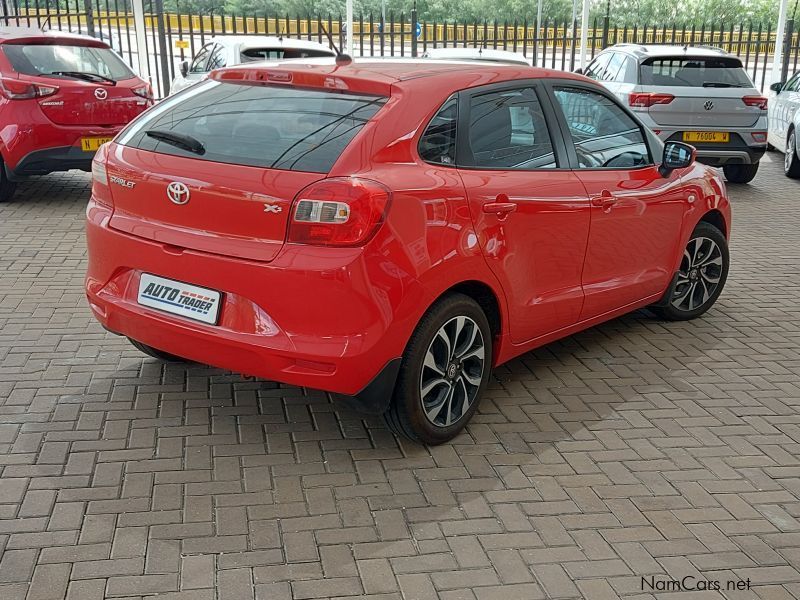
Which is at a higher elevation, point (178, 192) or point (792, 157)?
point (178, 192)

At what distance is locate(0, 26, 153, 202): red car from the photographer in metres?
9.05

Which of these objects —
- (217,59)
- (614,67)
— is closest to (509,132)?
(614,67)

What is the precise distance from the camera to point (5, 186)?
9461mm

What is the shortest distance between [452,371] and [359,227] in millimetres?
916

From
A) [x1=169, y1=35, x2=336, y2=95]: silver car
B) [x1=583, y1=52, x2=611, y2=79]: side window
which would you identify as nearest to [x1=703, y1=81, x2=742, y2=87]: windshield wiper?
[x1=583, y1=52, x2=611, y2=79]: side window

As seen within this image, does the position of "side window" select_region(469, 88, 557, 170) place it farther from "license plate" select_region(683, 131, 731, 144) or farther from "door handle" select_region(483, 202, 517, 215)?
"license plate" select_region(683, 131, 731, 144)

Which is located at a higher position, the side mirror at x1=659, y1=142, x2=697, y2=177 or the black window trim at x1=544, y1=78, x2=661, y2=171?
the black window trim at x1=544, y1=78, x2=661, y2=171

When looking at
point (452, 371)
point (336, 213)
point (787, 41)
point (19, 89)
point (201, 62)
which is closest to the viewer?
point (336, 213)

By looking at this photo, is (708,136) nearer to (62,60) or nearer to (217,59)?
(217,59)

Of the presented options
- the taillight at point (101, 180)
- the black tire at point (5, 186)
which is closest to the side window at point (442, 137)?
the taillight at point (101, 180)

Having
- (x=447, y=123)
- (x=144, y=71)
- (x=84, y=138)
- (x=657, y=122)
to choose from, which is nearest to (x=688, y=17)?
(x=144, y=71)

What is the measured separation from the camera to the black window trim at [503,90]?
13.7 feet

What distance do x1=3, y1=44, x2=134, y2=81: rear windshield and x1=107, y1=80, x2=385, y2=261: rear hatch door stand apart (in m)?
5.67

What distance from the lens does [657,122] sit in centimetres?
1101
